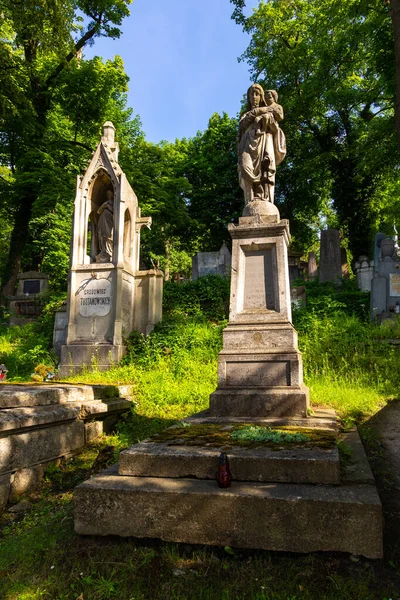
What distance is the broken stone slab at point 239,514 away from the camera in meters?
2.36

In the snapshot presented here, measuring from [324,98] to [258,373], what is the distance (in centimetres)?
2171

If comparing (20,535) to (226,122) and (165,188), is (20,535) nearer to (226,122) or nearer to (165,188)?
(165,188)

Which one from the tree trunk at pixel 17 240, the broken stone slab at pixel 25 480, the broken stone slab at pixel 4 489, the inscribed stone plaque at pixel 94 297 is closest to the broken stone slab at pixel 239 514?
the broken stone slab at pixel 4 489

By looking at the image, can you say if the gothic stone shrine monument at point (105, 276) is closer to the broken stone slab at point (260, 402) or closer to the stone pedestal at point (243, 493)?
the broken stone slab at point (260, 402)

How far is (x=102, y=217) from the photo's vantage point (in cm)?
1033

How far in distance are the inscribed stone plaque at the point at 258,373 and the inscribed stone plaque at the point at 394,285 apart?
909 cm

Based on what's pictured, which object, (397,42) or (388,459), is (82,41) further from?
(388,459)

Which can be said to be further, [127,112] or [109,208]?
[127,112]

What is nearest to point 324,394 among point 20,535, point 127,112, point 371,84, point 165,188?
point 20,535

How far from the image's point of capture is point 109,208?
10320mm

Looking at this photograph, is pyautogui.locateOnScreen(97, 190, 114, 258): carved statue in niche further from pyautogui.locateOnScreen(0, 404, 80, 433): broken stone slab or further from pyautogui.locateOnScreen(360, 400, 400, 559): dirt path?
pyautogui.locateOnScreen(360, 400, 400, 559): dirt path

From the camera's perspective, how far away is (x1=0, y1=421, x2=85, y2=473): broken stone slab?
3.70 m

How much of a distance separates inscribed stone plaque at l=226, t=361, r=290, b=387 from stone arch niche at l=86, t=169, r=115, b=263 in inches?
234

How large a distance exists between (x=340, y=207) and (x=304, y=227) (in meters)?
5.34
